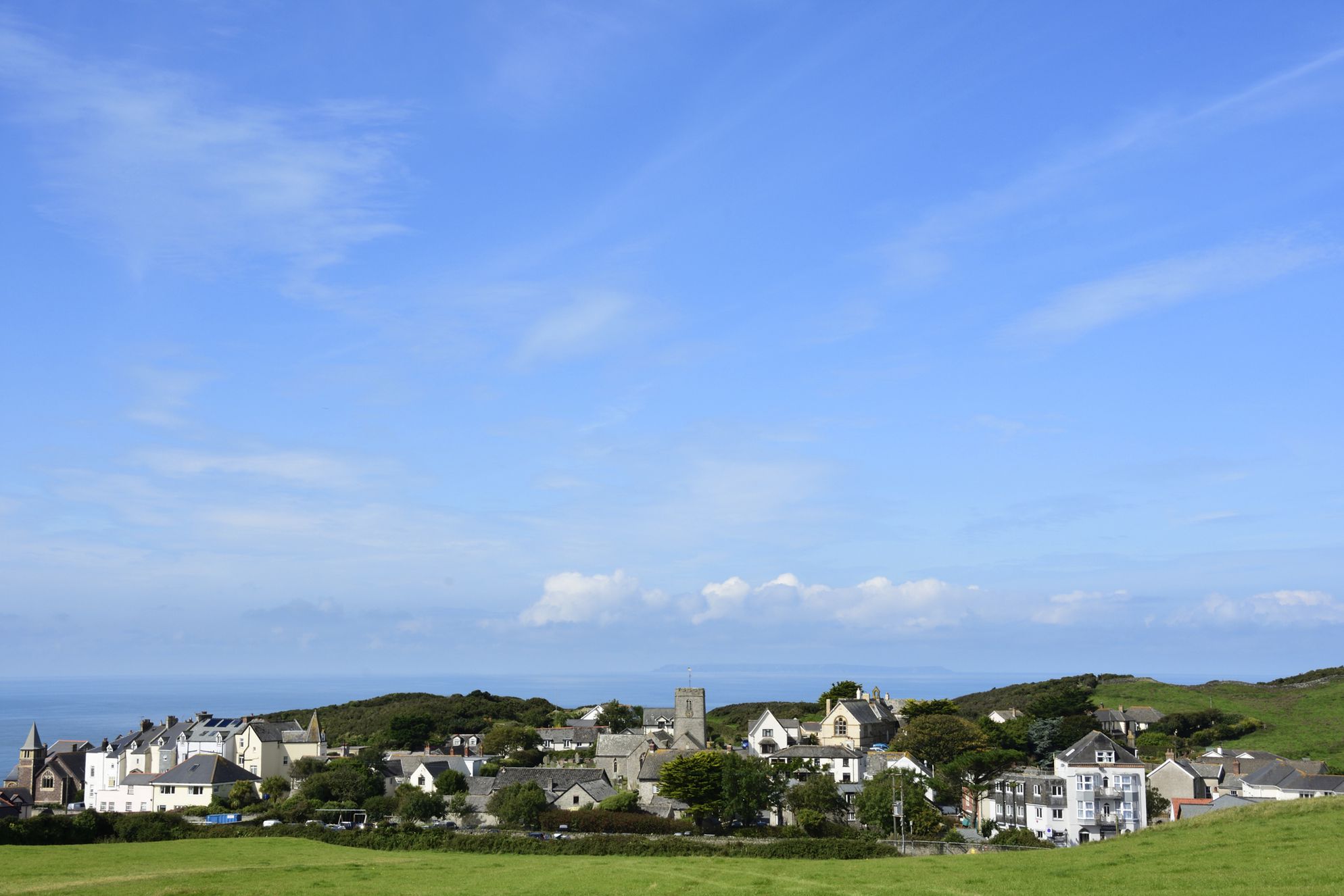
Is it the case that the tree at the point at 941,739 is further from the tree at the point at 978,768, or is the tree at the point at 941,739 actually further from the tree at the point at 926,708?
the tree at the point at 926,708

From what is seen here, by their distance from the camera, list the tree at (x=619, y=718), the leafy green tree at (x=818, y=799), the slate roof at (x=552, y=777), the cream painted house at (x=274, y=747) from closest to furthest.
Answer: the leafy green tree at (x=818, y=799) → the slate roof at (x=552, y=777) → the cream painted house at (x=274, y=747) → the tree at (x=619, y=718)

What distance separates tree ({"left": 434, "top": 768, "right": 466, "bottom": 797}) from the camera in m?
73.8

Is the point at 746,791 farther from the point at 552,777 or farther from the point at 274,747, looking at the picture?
the point at 274,747

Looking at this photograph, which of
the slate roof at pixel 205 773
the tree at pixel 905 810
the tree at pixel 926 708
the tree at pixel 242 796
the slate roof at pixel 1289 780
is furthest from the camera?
the tree at pixel 926 708

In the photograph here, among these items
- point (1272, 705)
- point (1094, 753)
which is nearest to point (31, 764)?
point (1094, 753)

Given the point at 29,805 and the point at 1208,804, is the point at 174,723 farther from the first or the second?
the point at 1208,804

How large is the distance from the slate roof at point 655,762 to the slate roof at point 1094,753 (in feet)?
83.6

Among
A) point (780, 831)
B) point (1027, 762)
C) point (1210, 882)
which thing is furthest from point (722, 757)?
point (1210, 882)

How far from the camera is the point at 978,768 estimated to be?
75125mm

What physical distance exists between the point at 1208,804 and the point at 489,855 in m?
45.0

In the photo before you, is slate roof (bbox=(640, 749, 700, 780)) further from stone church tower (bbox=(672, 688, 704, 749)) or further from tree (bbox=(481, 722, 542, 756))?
tree (bbox=(481, 722, 542, 756))

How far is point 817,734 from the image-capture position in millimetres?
97312

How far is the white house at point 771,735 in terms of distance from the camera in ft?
309

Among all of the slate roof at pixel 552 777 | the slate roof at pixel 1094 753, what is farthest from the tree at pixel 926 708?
the slate roof at pixel 552 777
